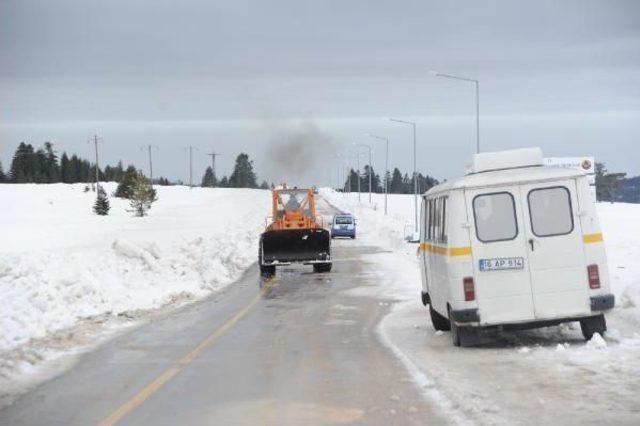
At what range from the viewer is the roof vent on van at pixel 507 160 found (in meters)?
12.1

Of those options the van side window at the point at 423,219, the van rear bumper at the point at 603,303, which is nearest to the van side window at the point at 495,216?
the van rear bumper at the point at 603,303

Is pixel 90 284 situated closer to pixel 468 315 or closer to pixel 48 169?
pixel 468 315

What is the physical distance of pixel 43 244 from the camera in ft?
137

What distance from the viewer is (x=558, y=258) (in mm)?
10734

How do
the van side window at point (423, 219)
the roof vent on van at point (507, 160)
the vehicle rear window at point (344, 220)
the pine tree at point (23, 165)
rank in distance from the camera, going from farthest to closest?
the pine tree at point (23, 165), the vehicle rear window at point (344, 220), the van side window at point (423, 219), the roof vent on van at point (507, 160)

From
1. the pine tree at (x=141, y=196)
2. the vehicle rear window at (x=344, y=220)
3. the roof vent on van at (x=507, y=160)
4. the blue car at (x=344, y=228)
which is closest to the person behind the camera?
the roof vent on van at (x=507, y=160)

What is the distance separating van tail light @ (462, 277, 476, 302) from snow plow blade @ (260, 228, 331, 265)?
1736 centimetres

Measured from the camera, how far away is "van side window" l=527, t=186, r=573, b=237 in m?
10.8

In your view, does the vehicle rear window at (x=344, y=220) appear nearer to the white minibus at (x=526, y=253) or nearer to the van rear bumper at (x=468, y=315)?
the white minibus at (x=526, y=253)

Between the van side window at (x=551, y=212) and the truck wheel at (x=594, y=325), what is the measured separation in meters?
1.18

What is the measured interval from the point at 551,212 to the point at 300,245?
17.7 meters

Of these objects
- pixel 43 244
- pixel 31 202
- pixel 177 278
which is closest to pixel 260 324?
pixel 177 278

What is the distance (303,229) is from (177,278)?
5.89 metres

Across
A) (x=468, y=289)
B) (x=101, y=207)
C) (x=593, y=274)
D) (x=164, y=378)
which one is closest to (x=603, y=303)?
(x=593, y=274)
